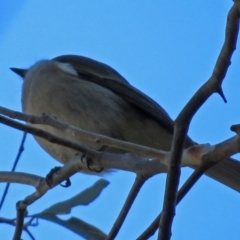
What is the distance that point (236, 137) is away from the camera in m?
1.64

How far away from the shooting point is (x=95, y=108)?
431cm

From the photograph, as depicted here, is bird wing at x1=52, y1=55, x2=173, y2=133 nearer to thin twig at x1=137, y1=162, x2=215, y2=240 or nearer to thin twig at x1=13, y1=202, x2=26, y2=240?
thin twig at x1=13, y1=202, x2=26, y2=240

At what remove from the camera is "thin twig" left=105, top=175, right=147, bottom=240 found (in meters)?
2.26

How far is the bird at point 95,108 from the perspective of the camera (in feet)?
13.9

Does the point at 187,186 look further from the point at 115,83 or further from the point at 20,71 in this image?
the point at 20,71

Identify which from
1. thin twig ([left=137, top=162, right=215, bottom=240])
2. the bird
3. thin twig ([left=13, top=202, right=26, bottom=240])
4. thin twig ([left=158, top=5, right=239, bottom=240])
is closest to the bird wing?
the bird

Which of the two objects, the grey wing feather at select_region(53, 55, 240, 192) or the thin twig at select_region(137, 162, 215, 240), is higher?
the grey wing feather at select_region(53, 55, 240, 192)

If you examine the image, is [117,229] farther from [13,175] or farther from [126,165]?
[13,175]

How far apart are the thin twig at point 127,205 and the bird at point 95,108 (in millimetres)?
1579

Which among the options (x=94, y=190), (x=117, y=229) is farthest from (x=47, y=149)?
(x=117, y=229)

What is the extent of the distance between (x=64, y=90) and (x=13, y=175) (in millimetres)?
1535

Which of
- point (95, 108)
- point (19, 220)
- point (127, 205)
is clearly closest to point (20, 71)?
point (95, 108)

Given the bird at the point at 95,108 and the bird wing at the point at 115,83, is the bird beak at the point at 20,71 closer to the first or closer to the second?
the bird wing at the point at 115,83

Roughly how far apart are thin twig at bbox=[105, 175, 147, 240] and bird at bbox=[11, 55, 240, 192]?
158 centimetres
